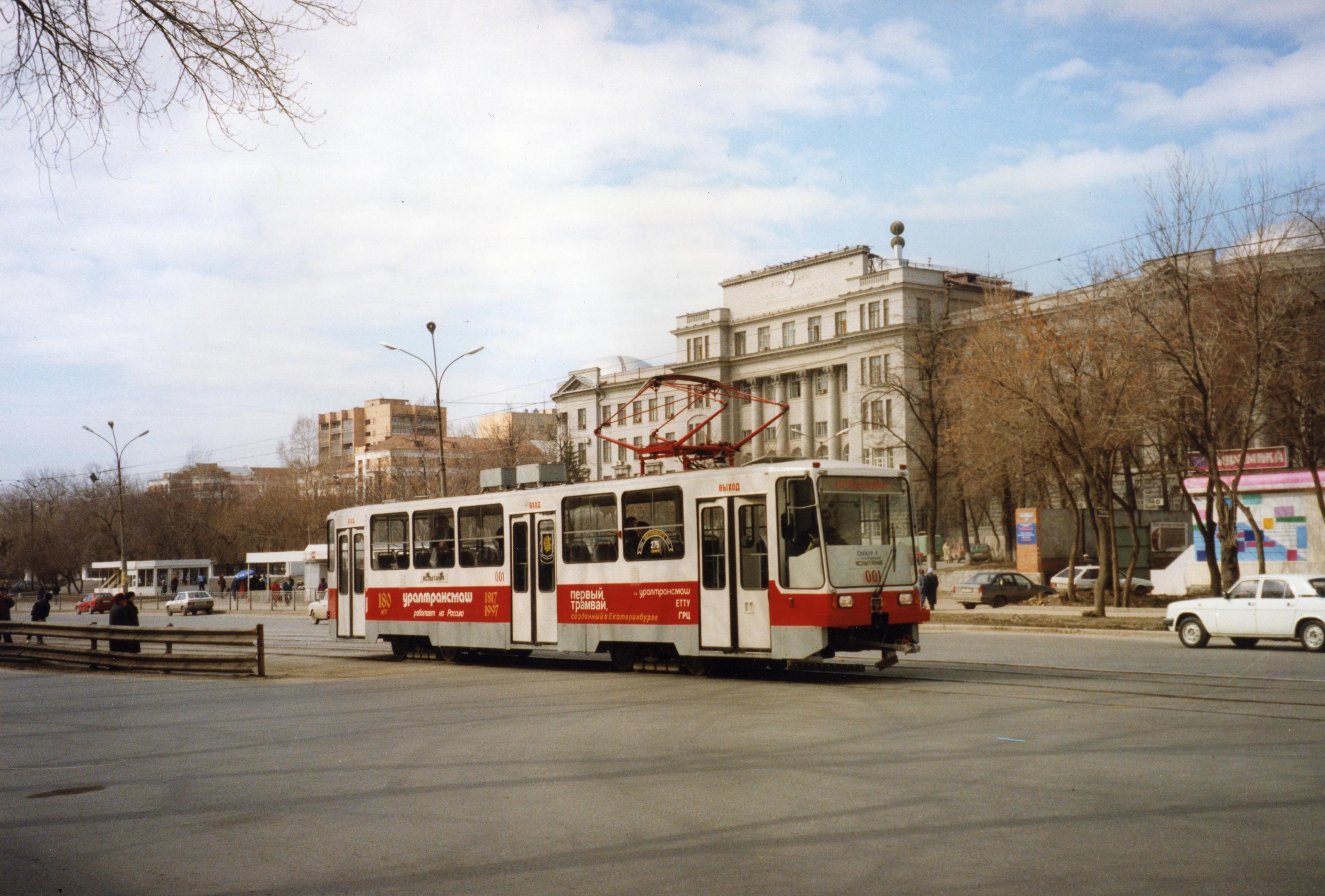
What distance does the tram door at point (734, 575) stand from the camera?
16016mm

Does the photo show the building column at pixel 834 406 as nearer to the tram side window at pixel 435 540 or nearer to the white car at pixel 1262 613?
the white car at pixel 1262 613

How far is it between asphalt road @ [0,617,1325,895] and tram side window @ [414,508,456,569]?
18.2 feet

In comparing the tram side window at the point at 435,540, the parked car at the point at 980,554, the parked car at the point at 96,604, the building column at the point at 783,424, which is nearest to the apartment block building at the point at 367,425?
the building column at the point at 783,424

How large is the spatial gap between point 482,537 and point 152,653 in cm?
719

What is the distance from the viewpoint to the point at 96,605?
61594 millimetres

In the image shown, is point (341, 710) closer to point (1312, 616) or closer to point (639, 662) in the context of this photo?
point (639, 662)

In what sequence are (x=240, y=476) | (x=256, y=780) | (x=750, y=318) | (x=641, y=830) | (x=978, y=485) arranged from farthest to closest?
(x=240, y=476) < (x=750, y=318) < (x=978, y=485) < (x=256, y=780) < (x=641, y=830)

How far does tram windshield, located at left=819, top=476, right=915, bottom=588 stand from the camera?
616 inches

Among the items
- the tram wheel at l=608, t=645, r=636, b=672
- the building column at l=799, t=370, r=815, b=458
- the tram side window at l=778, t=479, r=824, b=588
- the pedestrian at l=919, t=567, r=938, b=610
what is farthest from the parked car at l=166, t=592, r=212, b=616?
the tram side window at l=778, t=479, r=824, b=588

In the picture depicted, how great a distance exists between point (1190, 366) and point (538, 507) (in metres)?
18.8

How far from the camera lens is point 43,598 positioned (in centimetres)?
4312

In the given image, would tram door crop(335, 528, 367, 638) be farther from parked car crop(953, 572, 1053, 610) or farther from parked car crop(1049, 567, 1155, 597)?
parked car crop(1049, 567, 1155, 597)

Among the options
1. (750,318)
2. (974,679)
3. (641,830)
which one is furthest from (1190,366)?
(750,318)

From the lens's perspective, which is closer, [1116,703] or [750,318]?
[1116,703]
